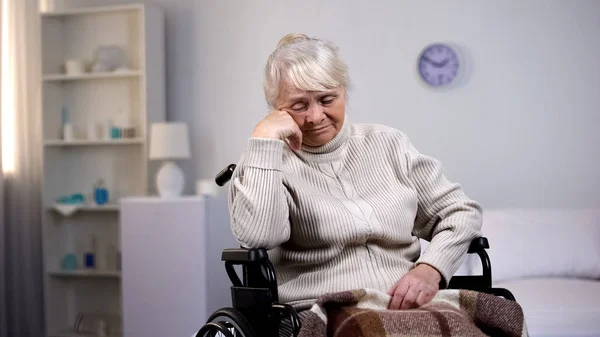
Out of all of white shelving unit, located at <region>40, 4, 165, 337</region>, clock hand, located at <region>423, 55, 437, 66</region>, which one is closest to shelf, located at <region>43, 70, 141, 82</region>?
white shelving unit, located at <region>40, 4, 165, 337</region>

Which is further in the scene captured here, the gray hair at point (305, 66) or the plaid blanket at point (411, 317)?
the gray hair at point (305, 66)

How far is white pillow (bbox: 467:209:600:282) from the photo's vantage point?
3.10 m

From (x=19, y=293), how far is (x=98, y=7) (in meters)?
1.75

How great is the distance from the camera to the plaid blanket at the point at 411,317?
4.47 ft

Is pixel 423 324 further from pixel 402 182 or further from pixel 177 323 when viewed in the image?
pixel 177 323

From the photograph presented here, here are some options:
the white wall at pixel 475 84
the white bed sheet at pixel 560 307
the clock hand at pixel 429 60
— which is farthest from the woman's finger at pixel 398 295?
the clock hand at pixel 429 60

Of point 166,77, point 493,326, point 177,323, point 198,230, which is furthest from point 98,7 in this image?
point 493,326

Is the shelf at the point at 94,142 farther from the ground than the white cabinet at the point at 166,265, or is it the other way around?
the shelf at the point at 94,142

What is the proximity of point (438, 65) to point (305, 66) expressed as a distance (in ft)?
8.05

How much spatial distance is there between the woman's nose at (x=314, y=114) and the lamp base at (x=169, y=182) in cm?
233

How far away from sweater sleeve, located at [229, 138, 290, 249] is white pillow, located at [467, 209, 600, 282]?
161cm

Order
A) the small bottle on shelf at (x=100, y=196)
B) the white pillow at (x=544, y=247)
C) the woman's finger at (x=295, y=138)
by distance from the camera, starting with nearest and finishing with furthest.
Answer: the woman's finger at (x=295, y=138), the white pillow at (x=544, y=247), the small bottle on shelf at (x=100, y=196)

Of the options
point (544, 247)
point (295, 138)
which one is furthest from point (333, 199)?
point (544, 247)

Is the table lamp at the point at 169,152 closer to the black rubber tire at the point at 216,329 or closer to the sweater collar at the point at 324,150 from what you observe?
the sweater collar at the point at 324,150
